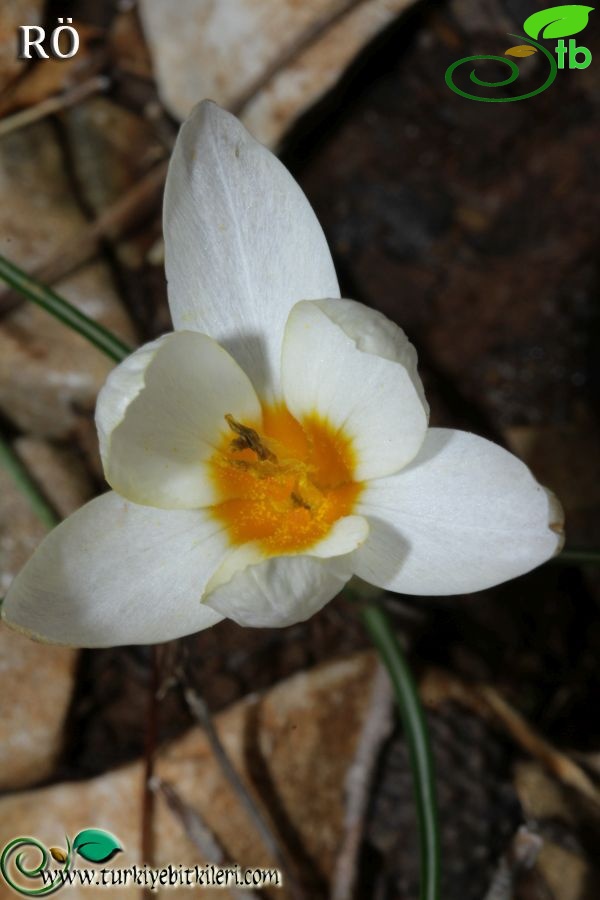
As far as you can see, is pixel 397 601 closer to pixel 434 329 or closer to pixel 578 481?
pixel 578 481

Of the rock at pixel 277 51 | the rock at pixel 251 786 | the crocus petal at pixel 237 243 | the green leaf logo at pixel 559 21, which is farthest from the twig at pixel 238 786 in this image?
the green leaf logo at pixel 559 21

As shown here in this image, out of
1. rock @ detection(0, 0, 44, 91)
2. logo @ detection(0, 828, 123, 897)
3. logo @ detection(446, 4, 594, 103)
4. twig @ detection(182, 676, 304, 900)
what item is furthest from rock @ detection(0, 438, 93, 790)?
logo @ detection(446, 4, 594, 103)

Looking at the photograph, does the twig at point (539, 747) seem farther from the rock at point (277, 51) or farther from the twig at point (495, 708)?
the rock at point (277, 51)

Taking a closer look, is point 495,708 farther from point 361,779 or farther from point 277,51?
point 277,51

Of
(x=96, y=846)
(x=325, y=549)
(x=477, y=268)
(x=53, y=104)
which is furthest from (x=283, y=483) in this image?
(x=53, y=104)

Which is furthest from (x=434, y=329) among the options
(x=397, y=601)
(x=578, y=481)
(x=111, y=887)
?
(x=111, y=887)

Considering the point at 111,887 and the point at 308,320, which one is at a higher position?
the point at 308,320

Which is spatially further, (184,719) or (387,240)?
(387,240)
